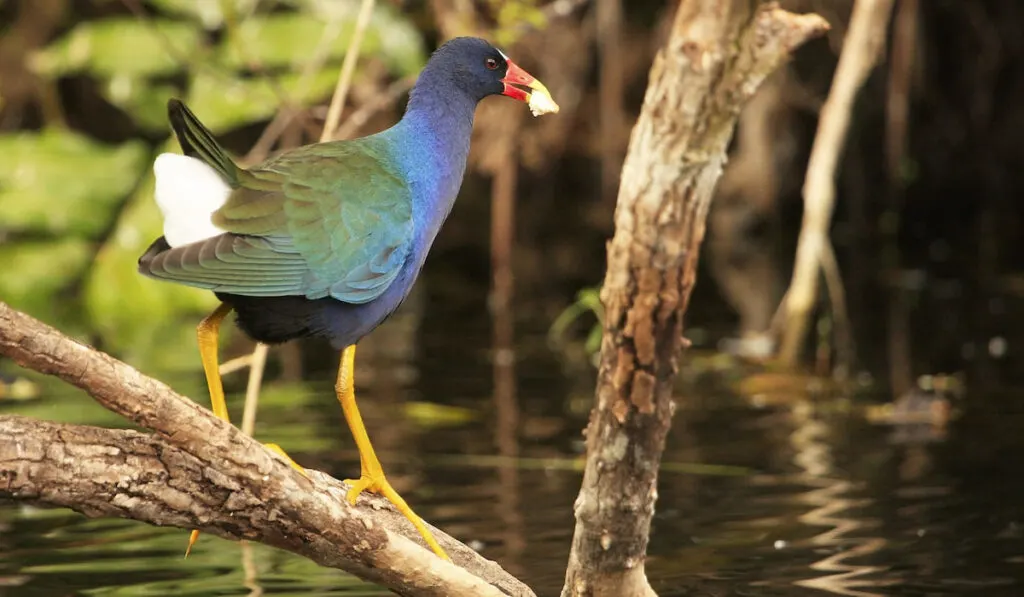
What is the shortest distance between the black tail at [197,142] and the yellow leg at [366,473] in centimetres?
48

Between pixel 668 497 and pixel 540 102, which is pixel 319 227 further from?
pixel 668 497

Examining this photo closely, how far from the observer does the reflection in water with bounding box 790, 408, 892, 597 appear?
430 cm

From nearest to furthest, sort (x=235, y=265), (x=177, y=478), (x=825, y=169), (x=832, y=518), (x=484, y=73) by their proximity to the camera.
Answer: (x=177, y=478), (x=235, y=265), (x=484, y=73), (x=832, y=518), (x=825, y=169)

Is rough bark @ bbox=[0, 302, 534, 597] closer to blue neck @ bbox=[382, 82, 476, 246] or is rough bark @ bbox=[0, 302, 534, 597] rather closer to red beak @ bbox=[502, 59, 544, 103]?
blue neck @ bbox=[382, 82, 476, 246]

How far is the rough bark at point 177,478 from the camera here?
2.68 meters

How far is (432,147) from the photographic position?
3582mm

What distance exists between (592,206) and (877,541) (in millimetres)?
8940

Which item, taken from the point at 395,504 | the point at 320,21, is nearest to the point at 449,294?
the point at 320,21

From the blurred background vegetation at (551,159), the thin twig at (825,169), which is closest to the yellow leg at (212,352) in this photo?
the blurred background vegetation at (551,159)

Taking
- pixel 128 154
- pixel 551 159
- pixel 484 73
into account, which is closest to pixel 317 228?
pixel 484 73

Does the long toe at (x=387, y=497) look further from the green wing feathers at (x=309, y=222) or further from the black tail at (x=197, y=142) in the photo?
the black tail at (x=197, y=142)

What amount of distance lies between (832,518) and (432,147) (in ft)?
7.03

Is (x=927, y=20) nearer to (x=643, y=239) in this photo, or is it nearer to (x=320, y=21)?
(x=320, y=21)

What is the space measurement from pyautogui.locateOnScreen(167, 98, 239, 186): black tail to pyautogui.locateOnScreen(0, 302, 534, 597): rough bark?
2.17 ft
